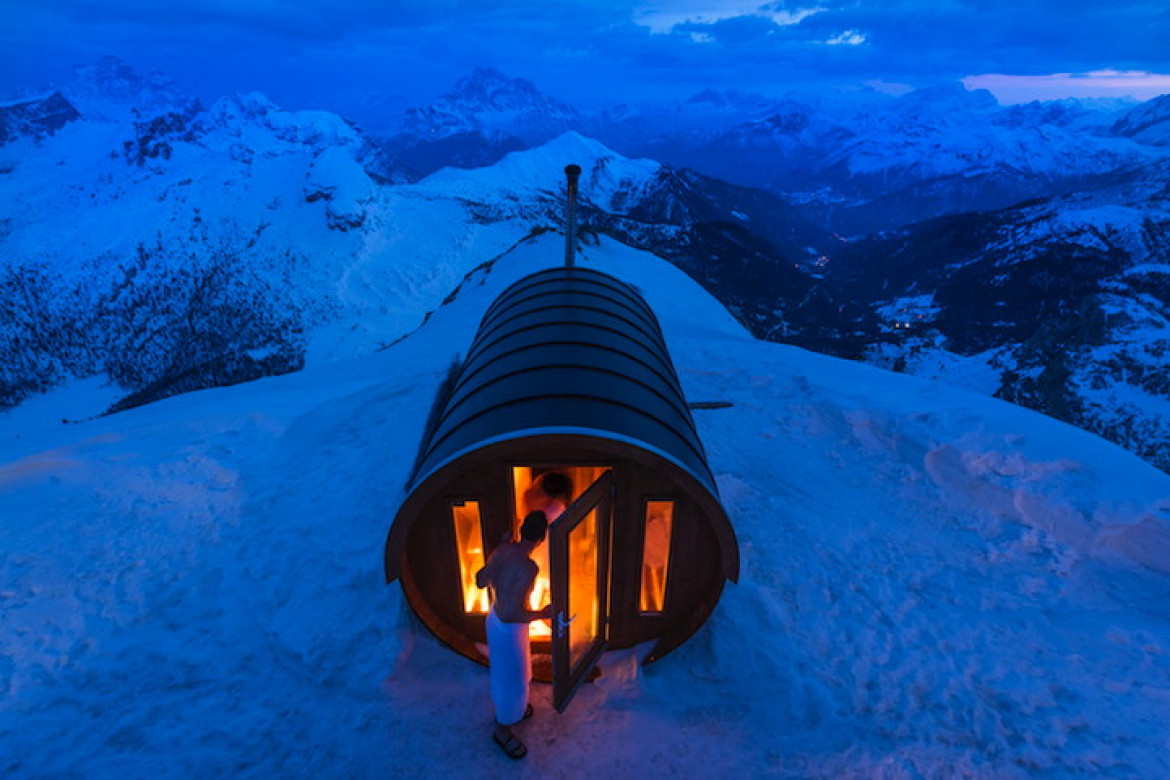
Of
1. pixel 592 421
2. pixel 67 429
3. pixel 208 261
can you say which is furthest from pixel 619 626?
pixel 208 261

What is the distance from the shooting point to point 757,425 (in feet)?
45.9

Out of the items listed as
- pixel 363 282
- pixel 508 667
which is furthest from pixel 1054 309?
pixel 508 667

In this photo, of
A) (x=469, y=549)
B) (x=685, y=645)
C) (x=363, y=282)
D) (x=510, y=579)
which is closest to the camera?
(x=510, y=579)

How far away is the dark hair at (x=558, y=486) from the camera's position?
8.01 metres

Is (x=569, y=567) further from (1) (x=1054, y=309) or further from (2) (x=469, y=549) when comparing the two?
(1) (x=1054, y=309)

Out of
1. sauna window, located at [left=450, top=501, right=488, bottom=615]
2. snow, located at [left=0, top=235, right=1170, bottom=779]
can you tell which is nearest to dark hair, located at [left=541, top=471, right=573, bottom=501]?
sauna window, located at [left=450, top=501, right=488, bottom=615]

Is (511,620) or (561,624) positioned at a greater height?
(511,620)

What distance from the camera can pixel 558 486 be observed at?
8039 mm

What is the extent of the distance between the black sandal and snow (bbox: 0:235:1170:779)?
0.34 ft

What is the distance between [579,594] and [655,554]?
51.6 inches

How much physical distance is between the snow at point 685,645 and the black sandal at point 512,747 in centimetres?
10

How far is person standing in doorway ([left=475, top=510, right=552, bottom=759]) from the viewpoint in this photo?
566 cm

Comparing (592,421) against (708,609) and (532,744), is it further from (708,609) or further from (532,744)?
(532,744)

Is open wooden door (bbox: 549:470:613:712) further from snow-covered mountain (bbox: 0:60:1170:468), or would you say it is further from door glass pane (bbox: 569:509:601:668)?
snow-covered mountain (bbox: 0:60:1170:468)
